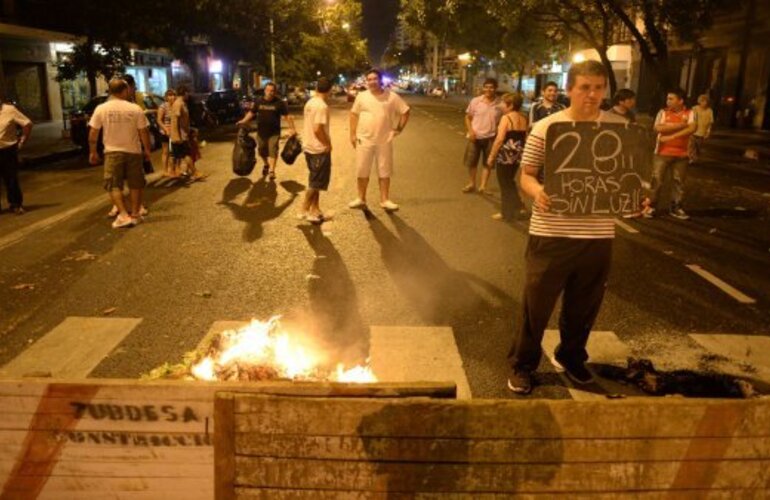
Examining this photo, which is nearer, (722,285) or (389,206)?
(722,285)

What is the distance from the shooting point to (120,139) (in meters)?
8.65

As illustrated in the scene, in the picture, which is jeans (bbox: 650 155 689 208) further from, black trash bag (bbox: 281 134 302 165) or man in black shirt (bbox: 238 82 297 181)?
man in black shirt (bbox: 238 82 297 181)

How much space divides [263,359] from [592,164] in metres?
2.23

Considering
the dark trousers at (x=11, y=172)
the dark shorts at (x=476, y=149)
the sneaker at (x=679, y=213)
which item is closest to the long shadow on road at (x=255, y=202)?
the dark trousers at (x=11, y=172)

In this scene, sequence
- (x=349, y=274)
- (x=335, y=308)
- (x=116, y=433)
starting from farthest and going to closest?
1. (x=349, y=274)
2. (x=335, y=308)
3. (x=116, y=433)

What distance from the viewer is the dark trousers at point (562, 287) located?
4.13 m

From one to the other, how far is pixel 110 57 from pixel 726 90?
24166 millimetres

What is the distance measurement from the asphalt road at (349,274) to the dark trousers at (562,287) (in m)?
0.35

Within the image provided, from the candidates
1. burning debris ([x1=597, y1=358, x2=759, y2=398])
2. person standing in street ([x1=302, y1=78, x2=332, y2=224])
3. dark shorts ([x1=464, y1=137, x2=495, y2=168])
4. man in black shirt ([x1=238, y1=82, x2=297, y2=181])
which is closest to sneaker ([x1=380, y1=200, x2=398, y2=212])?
person standing in street ([x1=302, y1=78, x2=332, y2=224])

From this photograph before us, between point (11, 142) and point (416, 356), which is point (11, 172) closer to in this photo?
point (11, 142)

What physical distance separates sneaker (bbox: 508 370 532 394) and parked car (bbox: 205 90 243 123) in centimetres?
2548

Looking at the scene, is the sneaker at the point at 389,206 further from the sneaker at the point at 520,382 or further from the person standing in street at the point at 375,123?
the sneaker at the point at 520,382

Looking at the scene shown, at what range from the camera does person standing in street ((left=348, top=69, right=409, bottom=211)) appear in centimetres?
955

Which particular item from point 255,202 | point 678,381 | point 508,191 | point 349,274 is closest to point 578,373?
point 678,381
